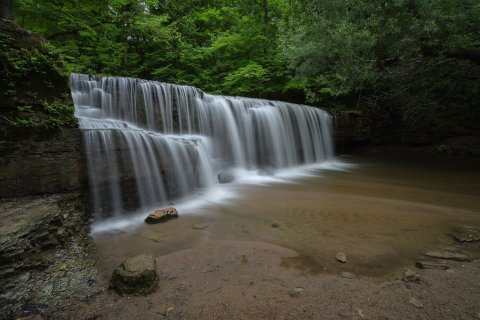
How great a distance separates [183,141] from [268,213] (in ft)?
9.02

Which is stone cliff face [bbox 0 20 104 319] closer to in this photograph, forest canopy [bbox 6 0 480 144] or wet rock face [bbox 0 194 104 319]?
wet rock face [bbox 0 194 104 319]

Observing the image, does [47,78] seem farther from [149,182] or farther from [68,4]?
[68,4]

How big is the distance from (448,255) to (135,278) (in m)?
3.64

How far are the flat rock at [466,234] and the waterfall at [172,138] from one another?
4952 mm

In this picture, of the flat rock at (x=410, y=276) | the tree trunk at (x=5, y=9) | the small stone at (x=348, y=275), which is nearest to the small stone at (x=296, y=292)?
the small stone at (x=348, y=275)

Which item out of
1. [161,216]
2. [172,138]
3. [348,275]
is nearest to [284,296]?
[348,275]

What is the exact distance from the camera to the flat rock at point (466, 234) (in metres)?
3.78

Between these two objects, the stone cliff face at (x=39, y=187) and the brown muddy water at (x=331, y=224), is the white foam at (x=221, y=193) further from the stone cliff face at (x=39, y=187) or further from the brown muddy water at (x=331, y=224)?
the stone cliff face at (x=39, y=187)

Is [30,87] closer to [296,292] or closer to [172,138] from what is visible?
[172,138]

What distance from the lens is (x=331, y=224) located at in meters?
4.49

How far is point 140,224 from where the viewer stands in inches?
186

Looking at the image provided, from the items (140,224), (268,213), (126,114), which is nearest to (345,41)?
(268,213)

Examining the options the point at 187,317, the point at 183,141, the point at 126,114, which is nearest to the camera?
the point at 187,317

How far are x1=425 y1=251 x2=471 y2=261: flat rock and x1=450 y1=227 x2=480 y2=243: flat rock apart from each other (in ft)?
1.72
